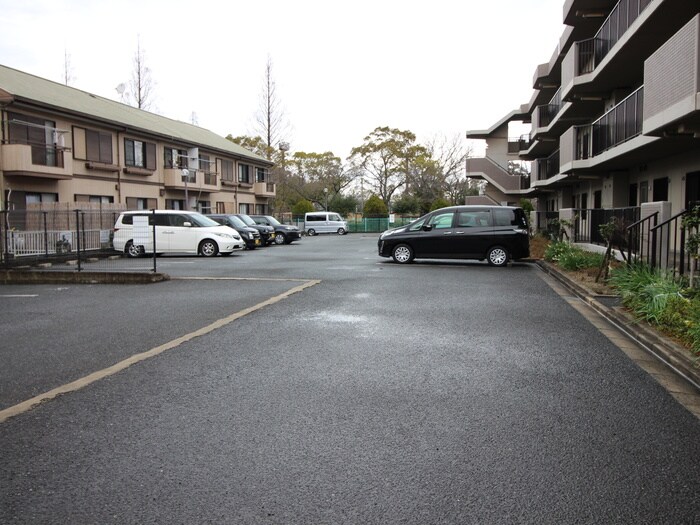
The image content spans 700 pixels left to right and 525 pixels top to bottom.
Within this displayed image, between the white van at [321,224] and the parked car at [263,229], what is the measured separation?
57.3ft

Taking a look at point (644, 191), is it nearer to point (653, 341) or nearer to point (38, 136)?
point (653, 341)

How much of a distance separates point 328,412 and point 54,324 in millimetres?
5394

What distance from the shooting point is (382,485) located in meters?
3.22

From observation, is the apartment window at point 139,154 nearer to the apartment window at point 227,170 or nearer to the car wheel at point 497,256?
the apartment window at point 227,170

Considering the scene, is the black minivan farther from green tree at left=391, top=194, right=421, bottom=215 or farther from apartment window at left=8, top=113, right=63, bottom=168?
green tree at left=391, top=194, right=421, bottom=215

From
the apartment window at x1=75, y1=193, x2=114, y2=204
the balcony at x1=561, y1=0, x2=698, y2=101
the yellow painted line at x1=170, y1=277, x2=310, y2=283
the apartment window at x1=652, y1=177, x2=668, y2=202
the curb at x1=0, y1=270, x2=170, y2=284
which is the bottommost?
the yellow painted line at x1=170, y1=277, x2=310, y2=283

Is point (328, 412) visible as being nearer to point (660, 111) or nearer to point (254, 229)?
point (660, 111)

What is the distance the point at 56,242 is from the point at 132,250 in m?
3.68

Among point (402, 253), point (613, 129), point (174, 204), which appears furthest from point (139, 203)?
point (613, 129)

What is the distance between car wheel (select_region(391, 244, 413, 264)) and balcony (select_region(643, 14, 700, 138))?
7387mm

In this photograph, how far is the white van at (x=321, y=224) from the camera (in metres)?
48.8

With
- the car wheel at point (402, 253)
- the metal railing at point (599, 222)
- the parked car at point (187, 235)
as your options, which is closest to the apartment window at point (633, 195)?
the metal railing at point (599, 222)

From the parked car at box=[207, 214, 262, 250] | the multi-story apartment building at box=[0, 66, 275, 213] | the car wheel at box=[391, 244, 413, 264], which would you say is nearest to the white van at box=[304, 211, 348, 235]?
the multi-story apartment building at box=[0, 66, 275, 213]

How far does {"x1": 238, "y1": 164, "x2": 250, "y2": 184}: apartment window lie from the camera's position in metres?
43.6
